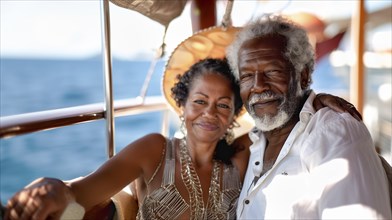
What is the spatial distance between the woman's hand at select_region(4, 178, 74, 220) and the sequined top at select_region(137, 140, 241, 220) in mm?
596

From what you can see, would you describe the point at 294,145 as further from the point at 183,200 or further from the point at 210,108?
the point at 183,200

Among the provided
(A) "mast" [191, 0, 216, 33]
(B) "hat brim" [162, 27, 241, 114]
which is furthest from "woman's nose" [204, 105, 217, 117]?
(A) "mast" [191, 0, 216, 33]


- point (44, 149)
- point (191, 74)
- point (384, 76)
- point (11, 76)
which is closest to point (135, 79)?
point (11, 76)

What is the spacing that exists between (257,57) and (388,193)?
0.80m

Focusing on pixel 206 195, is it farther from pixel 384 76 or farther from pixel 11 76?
pixel 11 76

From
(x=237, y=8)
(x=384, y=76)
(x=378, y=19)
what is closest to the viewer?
(x=237, y=8)

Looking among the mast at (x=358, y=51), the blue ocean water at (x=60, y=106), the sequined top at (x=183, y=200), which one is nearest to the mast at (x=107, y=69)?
the sequined top at (x=183, y=200)

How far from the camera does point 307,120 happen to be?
5.76ft

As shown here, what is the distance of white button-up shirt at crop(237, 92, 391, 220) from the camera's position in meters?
1.38

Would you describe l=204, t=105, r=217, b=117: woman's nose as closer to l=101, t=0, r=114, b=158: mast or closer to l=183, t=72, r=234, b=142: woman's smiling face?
l=183, t=72, r=234, b=142: woman's smiling face

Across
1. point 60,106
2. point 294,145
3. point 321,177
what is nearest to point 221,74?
point 294,145

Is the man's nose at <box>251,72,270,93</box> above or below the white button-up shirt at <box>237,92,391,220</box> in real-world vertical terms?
above

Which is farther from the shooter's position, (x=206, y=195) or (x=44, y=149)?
(x=44, y=149)

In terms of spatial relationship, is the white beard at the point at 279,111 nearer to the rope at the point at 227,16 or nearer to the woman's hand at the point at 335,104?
the woman's hand at the point at 335,104
